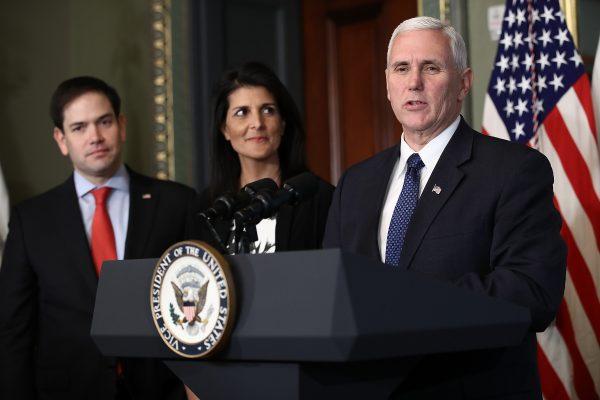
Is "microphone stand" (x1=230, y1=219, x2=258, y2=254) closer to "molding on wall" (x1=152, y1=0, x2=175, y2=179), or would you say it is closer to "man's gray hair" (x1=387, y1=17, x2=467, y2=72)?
"man's gray hair" (x1=387, y1=17, x2=467, y2=72)

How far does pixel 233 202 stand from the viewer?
6.86 ft

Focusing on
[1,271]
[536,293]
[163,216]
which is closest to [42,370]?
[1,271]

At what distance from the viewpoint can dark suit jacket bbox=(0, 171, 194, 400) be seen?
363cm

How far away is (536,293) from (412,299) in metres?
0.45

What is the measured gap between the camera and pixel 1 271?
12.5ft

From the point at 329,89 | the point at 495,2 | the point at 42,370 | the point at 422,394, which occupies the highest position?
the point at 495,2

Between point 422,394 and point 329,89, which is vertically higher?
point 329,89

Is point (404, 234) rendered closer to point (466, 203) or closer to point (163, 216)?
point (466, 203)

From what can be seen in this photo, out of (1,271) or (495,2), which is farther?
(495,2)

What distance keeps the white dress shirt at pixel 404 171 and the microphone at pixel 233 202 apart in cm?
42

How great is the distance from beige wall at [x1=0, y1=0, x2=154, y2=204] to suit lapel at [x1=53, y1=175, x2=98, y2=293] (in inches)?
51.6

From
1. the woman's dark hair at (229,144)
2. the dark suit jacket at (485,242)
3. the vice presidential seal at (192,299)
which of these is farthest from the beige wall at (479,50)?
the vice presidential seal at (192,299)

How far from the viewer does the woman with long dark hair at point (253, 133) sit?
12.0 ft

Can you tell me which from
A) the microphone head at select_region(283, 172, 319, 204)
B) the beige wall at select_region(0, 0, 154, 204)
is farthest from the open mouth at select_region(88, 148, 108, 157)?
the microphone head at select_region(283, 172, 319, 204)
